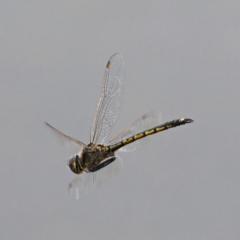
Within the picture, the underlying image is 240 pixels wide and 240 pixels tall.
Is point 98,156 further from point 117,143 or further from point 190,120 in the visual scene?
point 190,120

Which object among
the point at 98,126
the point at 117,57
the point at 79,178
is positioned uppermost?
the point at 117,57

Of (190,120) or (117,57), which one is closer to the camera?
(190,120)

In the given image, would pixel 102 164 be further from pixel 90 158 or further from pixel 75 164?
pixel 75 164

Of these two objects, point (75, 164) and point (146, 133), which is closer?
point (75, 164)

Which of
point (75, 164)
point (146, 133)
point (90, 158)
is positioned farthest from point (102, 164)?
point (146, 133)

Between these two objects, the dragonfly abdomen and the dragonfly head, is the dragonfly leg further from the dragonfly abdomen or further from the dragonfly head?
the dragonfly abdomen

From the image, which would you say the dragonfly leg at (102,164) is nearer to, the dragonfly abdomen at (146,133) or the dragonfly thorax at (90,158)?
the dragonfly thorax at (90,158)

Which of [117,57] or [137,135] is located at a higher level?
[117,57]

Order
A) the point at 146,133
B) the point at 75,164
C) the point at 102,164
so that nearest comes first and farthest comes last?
1. the point at 102,164
2. the point at 75,164
3. the point at 146,133

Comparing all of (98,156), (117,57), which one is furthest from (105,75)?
(98,156)
